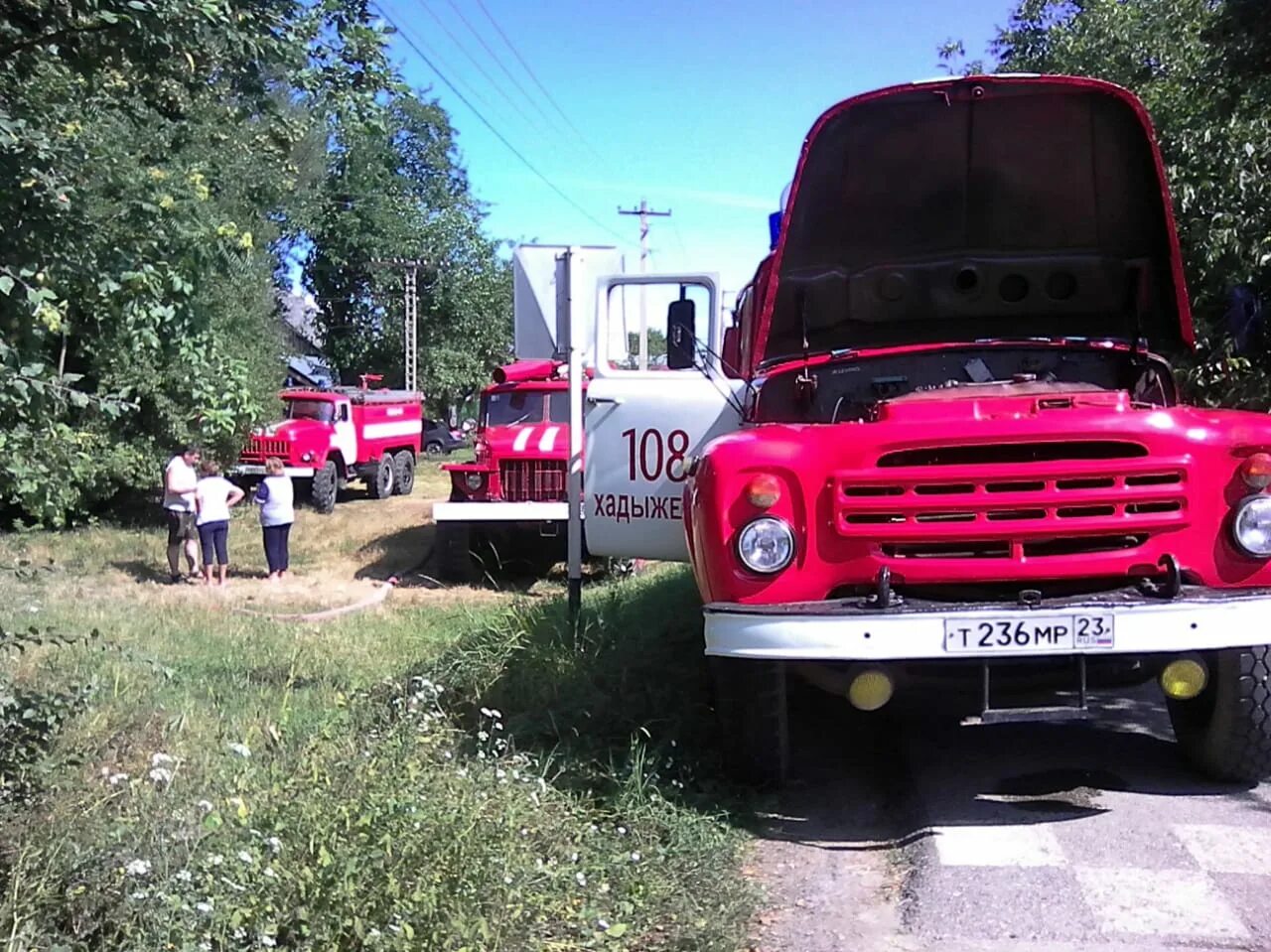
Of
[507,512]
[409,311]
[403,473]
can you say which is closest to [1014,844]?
[507,512]

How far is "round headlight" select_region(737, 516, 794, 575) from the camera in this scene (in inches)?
162

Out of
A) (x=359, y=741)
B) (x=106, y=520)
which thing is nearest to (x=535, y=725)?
(x=359, y=741)

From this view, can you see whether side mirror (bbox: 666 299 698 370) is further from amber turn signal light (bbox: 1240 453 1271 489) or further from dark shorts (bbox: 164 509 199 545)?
dark shorts (bbox: 164 509 199 545)

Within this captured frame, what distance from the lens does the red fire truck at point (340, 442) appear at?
19.4 m

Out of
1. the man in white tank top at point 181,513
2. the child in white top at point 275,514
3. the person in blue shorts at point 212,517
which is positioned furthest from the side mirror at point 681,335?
the man in white tank top at point 181,513

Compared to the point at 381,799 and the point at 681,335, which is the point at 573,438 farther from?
the point at 381,799

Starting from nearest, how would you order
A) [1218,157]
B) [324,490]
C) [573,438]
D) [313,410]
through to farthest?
[573,438]
[1218,157]
[324,490]
[313,410]

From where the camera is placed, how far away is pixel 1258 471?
4.01m

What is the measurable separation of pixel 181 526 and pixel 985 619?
10910 mm

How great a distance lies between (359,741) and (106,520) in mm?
14699

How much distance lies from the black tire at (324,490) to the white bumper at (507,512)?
796cm

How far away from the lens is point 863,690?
13.8ft

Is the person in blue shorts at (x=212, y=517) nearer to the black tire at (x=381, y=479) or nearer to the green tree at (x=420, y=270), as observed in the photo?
the black tire at (x=381, y=479)

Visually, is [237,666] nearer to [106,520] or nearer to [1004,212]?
[1004,212]
